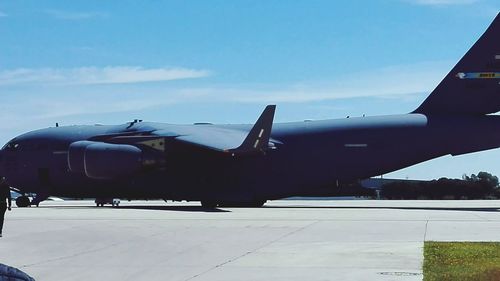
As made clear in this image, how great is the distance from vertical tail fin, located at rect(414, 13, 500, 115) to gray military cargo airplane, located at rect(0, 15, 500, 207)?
0.04 m

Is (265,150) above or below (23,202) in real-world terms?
above

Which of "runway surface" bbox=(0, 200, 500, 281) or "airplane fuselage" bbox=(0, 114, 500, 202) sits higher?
"airplane fuselage" bbox=(0, 114, 500, 202)

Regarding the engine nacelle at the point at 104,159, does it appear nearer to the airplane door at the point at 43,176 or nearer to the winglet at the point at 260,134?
the airplane door at the point at 43,176

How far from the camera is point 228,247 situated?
16.7 meters

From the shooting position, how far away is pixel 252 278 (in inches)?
473

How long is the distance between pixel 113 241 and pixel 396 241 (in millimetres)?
5738

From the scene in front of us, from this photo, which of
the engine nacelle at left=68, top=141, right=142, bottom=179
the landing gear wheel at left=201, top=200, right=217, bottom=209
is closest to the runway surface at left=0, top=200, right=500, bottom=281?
the engine nacelle at left=68, top=141, right=142, bottom=179

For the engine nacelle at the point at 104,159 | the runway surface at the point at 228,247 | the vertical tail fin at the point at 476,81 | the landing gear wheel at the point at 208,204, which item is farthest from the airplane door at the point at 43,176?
the vertical tail fin at the point at 476,81

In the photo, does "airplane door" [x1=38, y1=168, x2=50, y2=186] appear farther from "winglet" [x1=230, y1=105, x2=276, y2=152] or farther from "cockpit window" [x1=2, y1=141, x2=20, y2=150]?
"winglet" [x1=230, y1=105, x2=276, y2=152]

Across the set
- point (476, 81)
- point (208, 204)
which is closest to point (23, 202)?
point (208, 204)

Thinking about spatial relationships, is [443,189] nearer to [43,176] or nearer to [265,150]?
[265,150]

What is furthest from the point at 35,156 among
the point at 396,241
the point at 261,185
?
the point at 396,241

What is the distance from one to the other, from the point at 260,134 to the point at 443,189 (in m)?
23.2

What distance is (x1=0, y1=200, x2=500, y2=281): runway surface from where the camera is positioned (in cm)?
1276
